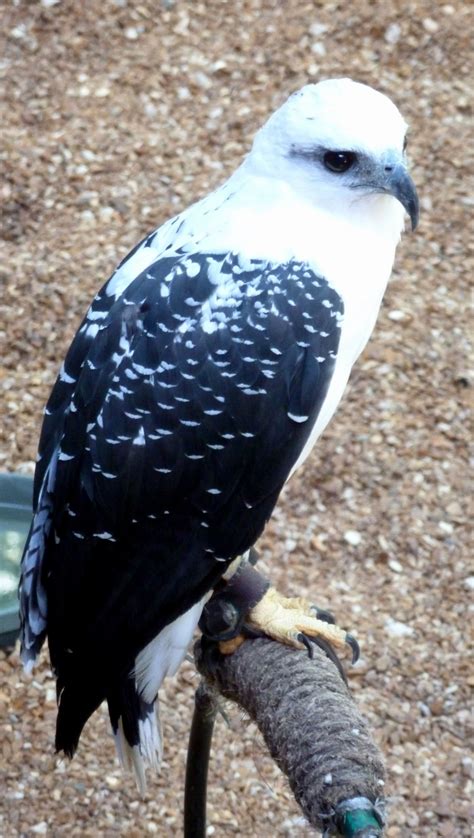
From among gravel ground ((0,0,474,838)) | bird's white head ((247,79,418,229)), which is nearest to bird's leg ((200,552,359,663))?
gravel ground ((0,0,474,838))

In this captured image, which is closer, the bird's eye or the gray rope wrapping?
the gray rope wrapping

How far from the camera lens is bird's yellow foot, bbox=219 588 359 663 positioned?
10.1ft

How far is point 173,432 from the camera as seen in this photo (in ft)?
9.37

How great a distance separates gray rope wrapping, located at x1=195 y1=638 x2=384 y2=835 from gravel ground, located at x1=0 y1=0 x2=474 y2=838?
1.19ft

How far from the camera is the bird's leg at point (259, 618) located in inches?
122

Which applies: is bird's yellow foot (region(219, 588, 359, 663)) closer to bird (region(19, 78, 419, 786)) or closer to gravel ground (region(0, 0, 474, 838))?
bird (region(19, 78, 419, 786))

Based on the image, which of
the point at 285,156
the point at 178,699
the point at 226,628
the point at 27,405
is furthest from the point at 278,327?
the point at 27,405

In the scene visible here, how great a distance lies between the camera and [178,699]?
4.27 metres

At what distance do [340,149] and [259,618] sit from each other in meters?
1.22

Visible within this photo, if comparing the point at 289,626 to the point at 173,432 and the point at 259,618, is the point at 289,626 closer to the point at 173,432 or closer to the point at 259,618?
the point at 259,618

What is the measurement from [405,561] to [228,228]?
207 cm

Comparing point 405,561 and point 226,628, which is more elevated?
point 226,628

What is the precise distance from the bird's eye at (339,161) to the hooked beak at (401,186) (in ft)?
0.29

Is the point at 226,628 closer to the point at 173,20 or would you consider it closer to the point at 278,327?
the point at 278,327
